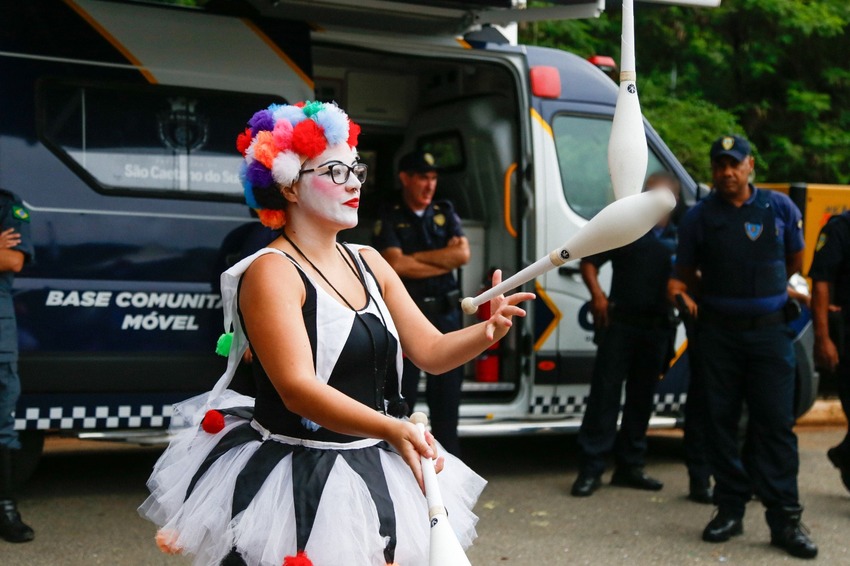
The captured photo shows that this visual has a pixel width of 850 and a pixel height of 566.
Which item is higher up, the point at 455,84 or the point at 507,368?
the point at 455,84

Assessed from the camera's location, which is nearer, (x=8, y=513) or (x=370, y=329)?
(x=370, y=329)

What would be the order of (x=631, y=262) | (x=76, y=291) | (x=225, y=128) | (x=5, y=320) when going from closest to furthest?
(x=5, y=320)
(x=76, y=291)
(x=225, y=128)
(x=631, y=262)

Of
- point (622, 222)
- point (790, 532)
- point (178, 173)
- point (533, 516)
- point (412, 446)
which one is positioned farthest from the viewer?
point (533, 516)

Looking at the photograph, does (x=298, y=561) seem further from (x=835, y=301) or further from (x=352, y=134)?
(x=835, y=301)

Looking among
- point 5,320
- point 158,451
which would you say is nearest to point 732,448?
point 5,320

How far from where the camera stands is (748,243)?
532 cm

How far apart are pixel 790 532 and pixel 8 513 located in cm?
358

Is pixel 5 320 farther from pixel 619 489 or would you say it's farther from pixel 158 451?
pixel 619 489

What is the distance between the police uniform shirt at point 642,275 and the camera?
6234 millimetres

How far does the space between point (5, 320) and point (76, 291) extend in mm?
434

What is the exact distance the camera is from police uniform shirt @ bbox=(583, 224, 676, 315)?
623 cm

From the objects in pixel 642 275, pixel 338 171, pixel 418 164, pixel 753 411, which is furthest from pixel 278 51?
pixel 338 171

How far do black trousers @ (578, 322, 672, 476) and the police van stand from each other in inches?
12.3

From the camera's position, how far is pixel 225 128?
575 cm
